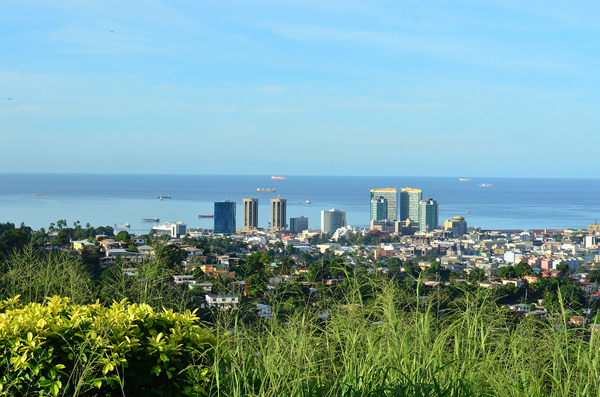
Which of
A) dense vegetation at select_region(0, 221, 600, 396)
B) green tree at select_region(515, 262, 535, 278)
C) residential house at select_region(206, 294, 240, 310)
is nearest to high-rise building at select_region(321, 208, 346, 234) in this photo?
green tree at select_region(515, 262, 535, 278)

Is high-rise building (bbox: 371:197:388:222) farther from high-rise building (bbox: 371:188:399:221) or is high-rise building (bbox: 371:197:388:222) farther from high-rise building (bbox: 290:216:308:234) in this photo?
high-rise building (bbox: 290:216:308:234)

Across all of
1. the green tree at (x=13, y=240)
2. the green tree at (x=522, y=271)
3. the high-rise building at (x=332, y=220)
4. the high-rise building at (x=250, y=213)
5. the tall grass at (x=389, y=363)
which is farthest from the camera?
the high-rise building at (x=250, y=213)

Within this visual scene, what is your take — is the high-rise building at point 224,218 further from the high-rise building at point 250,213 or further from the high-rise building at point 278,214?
the high-rise building at point 278,214

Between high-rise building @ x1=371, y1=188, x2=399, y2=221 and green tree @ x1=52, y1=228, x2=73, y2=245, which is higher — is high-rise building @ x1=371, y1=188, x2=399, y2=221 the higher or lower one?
Answer: the lower one

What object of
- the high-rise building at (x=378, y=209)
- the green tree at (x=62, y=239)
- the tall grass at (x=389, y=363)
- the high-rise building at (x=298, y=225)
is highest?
the tall grass at (x=389, y=363)

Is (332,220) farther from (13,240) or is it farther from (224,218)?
(13,240)

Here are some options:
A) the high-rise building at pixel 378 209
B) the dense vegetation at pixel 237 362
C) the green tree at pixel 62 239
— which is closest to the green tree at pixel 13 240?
the green tree at pixel 62 239

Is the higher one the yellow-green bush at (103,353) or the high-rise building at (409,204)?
the yellow-green bush at (103,353)
